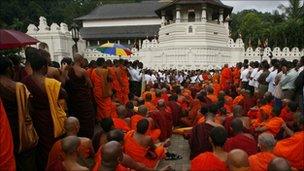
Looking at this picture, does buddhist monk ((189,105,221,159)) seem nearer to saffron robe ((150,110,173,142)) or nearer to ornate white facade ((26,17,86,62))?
saffron robe ((150,110,173,142))

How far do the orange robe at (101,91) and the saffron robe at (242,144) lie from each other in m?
3.88

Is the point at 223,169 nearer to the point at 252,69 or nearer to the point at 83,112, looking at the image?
the point at 83,112

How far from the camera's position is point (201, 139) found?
657 cm

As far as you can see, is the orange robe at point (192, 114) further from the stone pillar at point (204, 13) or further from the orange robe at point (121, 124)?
the stone pillar at point (204, 13)

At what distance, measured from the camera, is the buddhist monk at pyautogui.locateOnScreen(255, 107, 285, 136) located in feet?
25.3

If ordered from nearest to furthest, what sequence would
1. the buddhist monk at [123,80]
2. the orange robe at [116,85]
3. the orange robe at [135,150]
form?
the orange robe at [135,150]
the orange robe at [116,85]
the buddhist monk at [123,80]

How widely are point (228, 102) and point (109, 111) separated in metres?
3.35

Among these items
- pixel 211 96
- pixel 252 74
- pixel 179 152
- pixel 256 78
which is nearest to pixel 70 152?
pixel 179 152

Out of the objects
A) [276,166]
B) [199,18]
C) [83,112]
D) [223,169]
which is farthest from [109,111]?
[199,18]

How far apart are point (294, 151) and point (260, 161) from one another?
785 millimetres

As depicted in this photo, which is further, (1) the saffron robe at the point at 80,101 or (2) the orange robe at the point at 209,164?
(1) the saffron robe at the point at 80,101

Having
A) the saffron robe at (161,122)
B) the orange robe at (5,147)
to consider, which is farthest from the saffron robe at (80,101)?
the orange robe at (5,147)

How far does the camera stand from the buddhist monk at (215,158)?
15.9 feet

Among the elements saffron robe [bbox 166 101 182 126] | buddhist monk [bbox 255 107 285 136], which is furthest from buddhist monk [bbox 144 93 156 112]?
buddhist monk [bbox 255 107 285 136]
